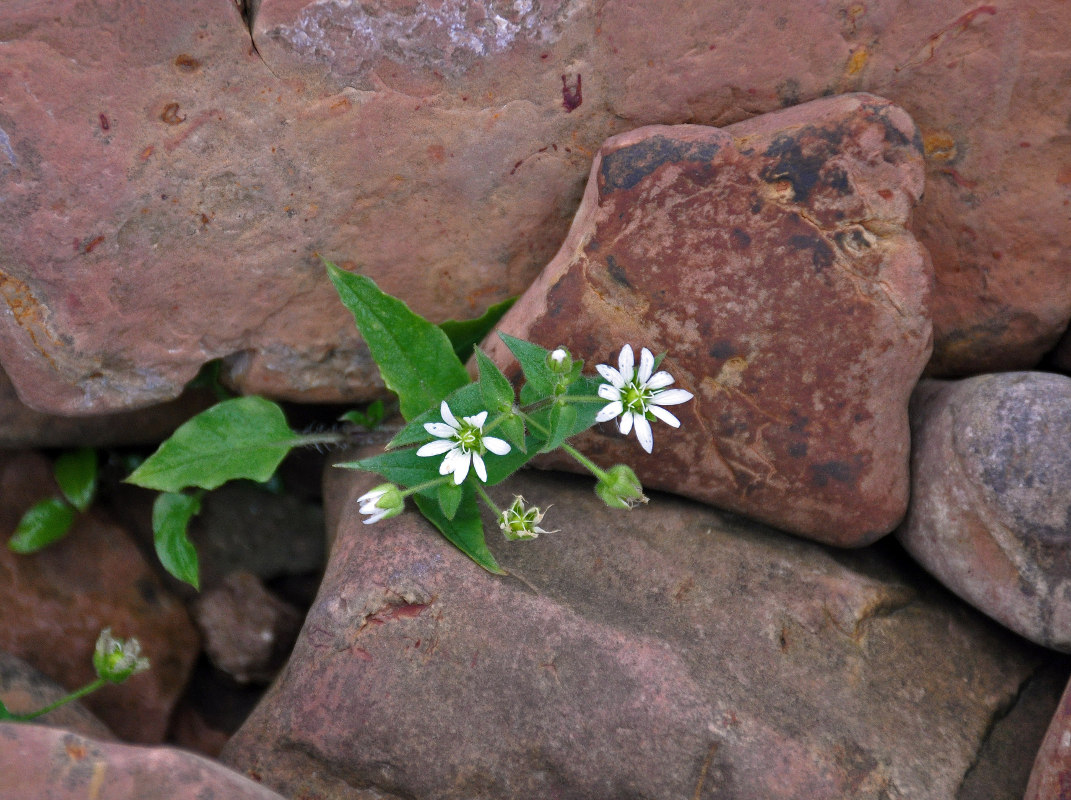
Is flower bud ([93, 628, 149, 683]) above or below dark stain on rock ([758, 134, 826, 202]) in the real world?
below

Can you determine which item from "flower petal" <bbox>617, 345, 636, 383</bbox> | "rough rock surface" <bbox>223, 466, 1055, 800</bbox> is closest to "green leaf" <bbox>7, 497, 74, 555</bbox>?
"rough rock surface" <bbox>223, 466, 1055, 800</bbox>

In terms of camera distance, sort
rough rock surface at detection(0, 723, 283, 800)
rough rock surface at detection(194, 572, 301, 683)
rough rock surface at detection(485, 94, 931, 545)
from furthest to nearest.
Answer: rough rock surface at detection(194, 572, 301, 683)
rough rock surface at detection(485, 94, 931, 545)
rough rock surface at detection(0, 723, 283, 800)

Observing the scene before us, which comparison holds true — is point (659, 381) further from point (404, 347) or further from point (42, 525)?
point (42, 525)

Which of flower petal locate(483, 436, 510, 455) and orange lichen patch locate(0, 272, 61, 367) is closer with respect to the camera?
flower petal locate(483, 436, 510, 455)

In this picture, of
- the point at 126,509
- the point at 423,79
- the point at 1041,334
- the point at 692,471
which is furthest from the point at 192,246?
the point at 1041,334

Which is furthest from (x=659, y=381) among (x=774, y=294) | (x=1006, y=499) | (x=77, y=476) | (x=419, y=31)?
(x=77, y=476)

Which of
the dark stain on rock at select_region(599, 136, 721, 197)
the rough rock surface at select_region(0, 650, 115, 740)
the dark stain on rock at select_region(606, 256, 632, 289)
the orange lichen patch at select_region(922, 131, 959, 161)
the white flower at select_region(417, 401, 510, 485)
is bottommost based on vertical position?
the rough rock surface at select_region(0, 650, 115, 740)

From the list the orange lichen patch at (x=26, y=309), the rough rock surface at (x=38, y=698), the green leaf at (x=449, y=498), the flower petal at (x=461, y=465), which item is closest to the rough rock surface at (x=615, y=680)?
the green leaf at (x=449, y=498)

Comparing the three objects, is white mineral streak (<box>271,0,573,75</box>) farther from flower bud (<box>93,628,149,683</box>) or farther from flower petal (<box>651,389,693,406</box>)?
flower bud (<box>93,628,149,683</box>)
